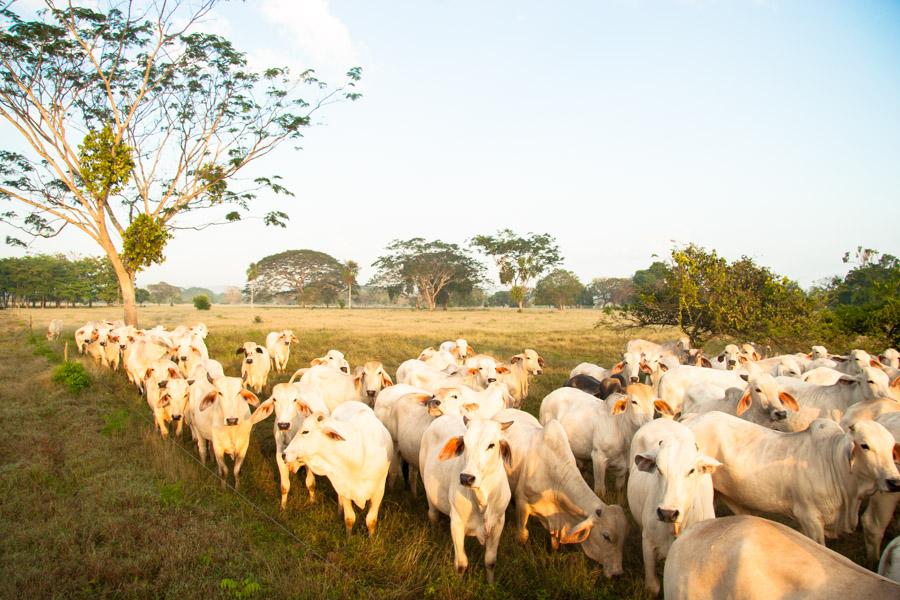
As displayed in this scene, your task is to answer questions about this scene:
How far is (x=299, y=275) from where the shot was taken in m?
79.0

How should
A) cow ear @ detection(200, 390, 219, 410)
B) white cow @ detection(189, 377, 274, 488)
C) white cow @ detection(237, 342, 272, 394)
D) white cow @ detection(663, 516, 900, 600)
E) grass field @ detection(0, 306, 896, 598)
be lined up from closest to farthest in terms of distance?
white cow @ detection(663, 516, 900, 600)
grass field @ detection(0, 306, 896, 598)
white cow @ detection(189, 377, 274, 488)
cow ear @ detection(200, 390, 219, 410)
white cow @ detection(237, 342, 272, 394)

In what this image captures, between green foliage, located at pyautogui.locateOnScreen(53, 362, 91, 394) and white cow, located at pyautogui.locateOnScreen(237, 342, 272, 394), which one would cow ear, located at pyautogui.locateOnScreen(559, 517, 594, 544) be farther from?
green foliage, located at pyautogui.locateOnScreen(53, 362, 91, 394)

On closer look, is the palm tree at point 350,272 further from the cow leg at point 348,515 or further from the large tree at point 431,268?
the cow leg at point 348,515

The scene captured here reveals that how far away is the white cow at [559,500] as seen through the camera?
5039mm

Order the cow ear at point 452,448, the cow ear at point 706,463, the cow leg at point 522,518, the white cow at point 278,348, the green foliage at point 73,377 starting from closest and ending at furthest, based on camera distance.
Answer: the cow ear at point 706,463 → the cow ear at point 452,448 → the cow leg at point 522,518 → the green foliage at point 73,377 → the white cow at point 278,348

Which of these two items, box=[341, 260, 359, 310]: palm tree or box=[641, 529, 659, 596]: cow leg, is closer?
box=[641, 529, 659, 596]: cow leg

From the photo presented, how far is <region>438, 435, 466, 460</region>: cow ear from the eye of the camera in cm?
515

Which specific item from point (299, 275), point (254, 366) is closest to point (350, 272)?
point (299, 275)

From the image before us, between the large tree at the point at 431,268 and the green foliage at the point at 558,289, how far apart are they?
46.1ft

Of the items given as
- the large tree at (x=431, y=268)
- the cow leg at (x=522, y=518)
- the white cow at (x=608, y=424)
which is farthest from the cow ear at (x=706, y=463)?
the large tree at (x=431, y=268)

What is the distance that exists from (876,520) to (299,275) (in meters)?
78.1

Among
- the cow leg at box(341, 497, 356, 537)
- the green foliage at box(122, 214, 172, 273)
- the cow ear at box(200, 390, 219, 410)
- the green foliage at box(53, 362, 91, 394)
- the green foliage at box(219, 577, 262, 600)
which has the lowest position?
the green foliage at box(219, 577, 262, 600)

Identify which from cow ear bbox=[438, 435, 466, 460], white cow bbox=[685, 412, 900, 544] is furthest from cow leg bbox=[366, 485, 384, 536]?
white cow bbox=[685, 412, 900, 544]

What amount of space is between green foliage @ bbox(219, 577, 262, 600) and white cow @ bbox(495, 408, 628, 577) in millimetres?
2524
